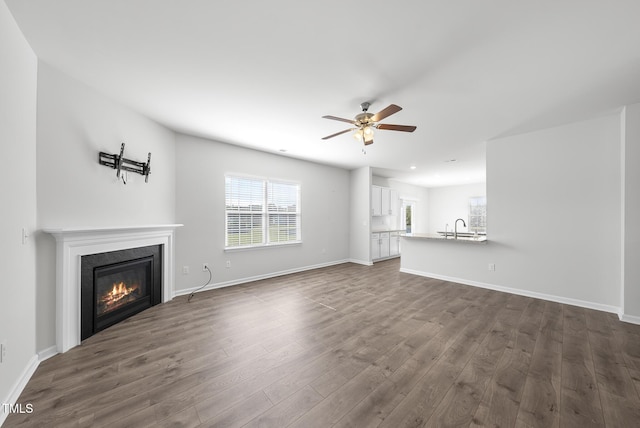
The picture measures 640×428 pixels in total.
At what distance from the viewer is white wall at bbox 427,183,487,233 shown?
9062 mm

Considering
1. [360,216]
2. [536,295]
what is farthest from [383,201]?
[536,295]

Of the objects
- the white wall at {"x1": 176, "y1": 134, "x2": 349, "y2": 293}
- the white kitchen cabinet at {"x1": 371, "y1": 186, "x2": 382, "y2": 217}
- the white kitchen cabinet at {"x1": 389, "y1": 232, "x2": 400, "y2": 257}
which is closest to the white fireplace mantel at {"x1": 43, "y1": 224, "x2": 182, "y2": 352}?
the white wall at {"x1": 176, "y1": 134, "x2": 349, "y2": 293}

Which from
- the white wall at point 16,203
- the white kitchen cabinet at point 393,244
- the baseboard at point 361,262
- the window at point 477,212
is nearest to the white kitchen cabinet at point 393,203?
the white kitchen cabinet at point 393,244

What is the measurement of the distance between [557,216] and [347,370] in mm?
4071

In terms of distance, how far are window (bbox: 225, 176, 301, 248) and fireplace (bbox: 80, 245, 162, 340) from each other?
1322 millimetres

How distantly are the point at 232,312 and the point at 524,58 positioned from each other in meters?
4.28

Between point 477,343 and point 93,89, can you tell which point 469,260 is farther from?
point 93,89

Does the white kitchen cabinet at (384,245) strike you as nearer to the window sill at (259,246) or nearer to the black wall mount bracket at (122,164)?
the window sill at (259,246)

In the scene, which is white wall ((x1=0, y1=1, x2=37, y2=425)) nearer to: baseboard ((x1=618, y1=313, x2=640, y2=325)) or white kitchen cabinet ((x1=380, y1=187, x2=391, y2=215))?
baseboard ((x1=618, y1=313, x2=640, y2=325))

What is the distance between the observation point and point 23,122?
1.92 meters

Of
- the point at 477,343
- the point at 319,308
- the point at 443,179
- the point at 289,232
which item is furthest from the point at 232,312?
the point at 443,179

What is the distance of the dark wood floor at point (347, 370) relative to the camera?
1546 mm

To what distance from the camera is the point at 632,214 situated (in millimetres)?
2928

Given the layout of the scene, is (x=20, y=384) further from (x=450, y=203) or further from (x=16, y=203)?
(x=450, y=203)
